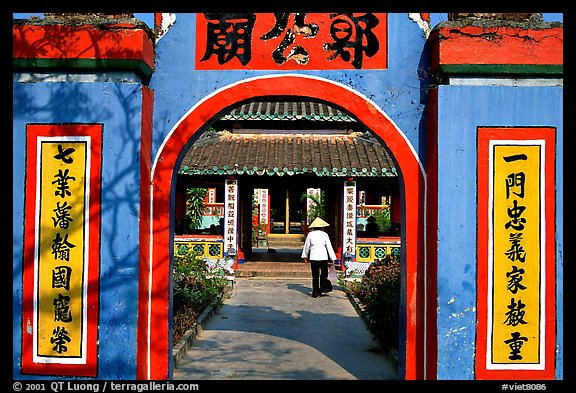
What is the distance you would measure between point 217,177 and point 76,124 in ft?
34.5

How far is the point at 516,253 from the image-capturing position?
4461 mm

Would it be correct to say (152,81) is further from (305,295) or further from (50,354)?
(305,295)

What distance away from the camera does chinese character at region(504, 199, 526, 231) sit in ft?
14.6

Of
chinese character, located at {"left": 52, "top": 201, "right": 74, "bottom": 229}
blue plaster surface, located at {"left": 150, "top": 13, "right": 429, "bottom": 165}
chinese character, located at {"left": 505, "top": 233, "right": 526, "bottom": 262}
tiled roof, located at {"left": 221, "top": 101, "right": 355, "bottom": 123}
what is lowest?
chinese character, located at {"left": 505, "top": 233, "right": 526, "bottom": 262}

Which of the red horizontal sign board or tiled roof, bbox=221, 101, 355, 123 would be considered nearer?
the red horizontal sign board

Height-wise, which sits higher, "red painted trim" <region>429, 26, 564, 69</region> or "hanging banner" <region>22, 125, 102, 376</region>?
"red painted trim" <region>429, 26, 564, 69</region>

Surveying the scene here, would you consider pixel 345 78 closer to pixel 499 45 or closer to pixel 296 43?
pixel 296 43

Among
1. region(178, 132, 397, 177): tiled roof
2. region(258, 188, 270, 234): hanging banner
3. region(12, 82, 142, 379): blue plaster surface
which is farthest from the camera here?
region(258, 188, 270, 234): hanging banner

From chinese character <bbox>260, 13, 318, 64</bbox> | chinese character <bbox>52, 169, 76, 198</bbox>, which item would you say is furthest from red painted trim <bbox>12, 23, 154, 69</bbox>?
chinese character <bbox>260, 13, 318, 64</bbox>

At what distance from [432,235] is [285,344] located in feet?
11.4

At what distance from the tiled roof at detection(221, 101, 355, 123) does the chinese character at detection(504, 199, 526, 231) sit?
955cm

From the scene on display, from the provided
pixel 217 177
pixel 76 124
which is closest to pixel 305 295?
pixel 217 177

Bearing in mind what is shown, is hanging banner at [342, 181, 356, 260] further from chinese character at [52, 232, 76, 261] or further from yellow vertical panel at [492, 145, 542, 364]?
chinese character at [52, 232, 76, 261]

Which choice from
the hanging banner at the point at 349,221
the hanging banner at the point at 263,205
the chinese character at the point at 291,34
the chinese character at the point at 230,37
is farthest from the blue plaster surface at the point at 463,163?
the hanging banner at the point at 263,205
